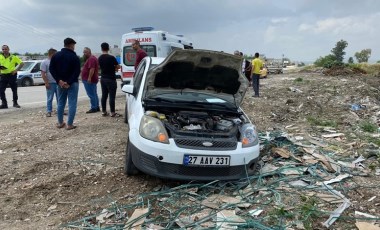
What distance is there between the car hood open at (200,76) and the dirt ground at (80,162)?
138 cm

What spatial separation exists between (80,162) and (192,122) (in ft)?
6.26

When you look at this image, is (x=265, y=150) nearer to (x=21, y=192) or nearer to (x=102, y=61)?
(x=21, y=192)

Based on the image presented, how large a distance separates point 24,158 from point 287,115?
23.1 feet

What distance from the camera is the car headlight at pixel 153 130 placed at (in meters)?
4.24

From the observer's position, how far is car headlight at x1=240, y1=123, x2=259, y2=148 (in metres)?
4.50

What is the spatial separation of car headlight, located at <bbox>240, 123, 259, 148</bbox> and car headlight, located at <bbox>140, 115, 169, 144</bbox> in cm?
101

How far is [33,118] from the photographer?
9.08 meters

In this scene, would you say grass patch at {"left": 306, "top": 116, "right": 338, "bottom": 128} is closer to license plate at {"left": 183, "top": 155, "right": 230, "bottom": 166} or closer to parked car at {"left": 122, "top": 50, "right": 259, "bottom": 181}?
parked car at {"left": 122, "top": 50, "right": 259, "bottom": 181}

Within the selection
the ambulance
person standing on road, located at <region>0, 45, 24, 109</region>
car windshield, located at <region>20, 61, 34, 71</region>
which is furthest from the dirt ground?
car windshield, located at <region>20, 61, 34, 71</region>

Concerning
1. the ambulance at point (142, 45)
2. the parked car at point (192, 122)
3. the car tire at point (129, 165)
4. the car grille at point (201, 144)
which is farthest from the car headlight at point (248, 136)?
the ambulance at point (142, 45)

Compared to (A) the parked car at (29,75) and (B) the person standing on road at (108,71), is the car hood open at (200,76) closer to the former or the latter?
(B) the person standing on road at (108,71)

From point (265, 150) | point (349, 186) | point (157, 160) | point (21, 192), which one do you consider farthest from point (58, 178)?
point (349, 186)

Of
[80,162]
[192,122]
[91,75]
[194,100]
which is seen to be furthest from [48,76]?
[192,122]

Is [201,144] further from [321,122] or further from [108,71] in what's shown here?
[321,122]
